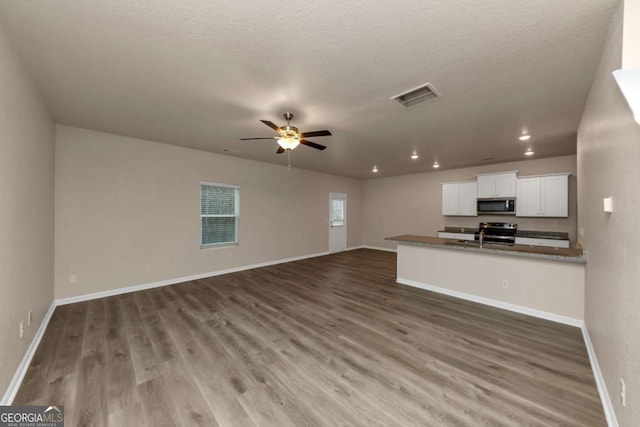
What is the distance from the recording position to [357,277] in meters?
5.00

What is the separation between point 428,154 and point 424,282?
8.79 ft

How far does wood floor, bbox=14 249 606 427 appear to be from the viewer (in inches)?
64.5

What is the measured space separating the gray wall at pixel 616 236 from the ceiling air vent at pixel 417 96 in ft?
3.85

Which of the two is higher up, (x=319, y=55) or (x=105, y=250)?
(x=319, y=55)

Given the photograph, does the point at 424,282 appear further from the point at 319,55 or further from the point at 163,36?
the point at 163,36

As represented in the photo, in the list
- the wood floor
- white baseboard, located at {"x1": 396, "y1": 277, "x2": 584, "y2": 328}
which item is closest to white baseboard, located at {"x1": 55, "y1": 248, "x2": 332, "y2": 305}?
the wood floor

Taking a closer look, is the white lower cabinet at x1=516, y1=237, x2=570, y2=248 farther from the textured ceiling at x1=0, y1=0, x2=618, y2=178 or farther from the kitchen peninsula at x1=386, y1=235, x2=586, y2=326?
the textured ceiling at x1=0, y1=0, x2=618, y2=178

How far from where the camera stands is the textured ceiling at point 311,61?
4.89ft

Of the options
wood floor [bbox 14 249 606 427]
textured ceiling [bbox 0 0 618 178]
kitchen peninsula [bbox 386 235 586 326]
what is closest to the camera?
textured ceiling [bbox 0 0 618 178]

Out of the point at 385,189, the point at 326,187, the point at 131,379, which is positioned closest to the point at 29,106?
the point at 131,379

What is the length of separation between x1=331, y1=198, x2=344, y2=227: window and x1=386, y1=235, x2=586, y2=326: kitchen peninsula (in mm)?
3539

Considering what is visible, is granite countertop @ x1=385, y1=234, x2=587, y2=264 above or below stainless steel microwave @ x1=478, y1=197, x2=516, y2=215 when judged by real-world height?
below

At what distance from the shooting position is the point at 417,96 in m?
2.56

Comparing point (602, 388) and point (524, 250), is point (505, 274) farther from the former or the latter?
point (602, 388)
